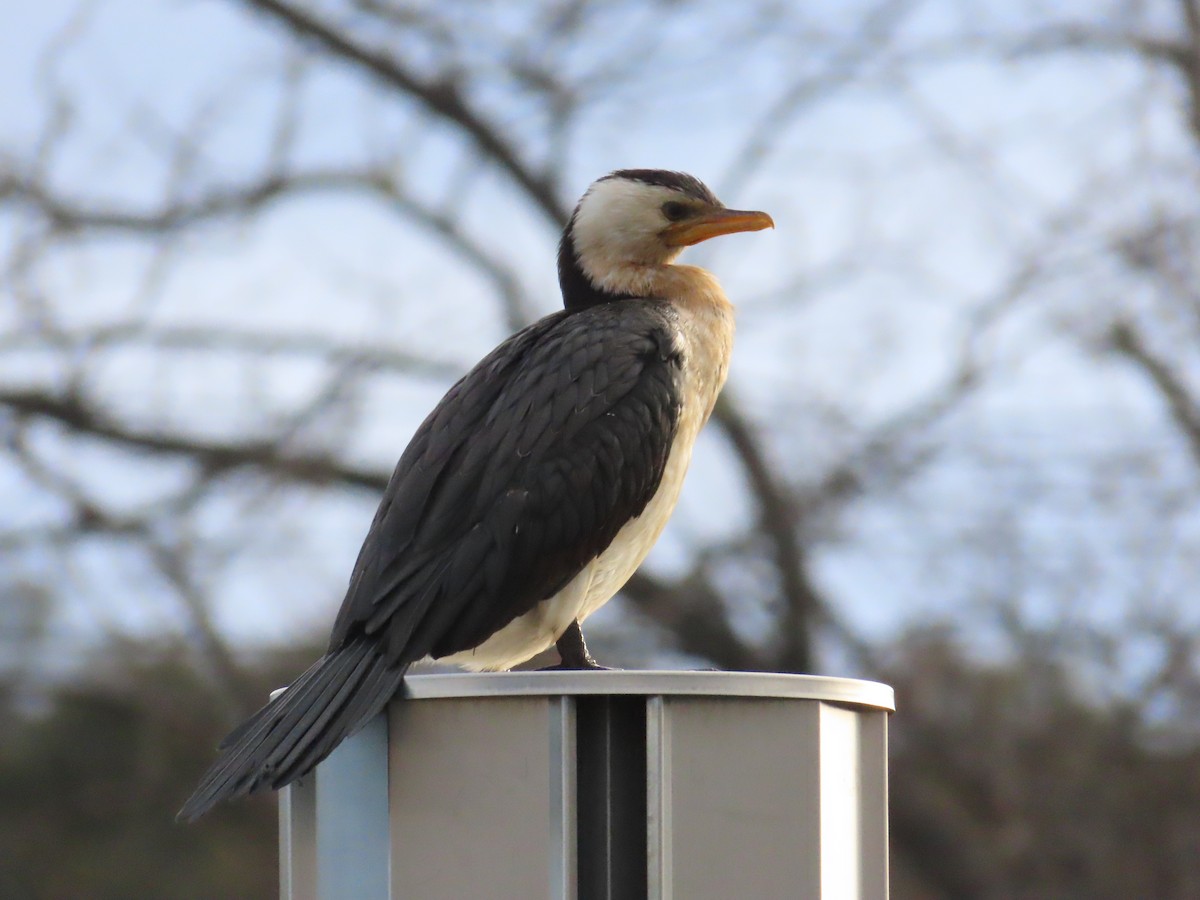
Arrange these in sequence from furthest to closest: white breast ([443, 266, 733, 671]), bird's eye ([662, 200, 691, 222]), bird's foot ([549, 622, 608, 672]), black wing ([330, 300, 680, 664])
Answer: bird's eye ([662, 200, 691, 222]) → bird's foot ([549, 622, 608, 672]) → white breast ([443, 266, 733, 671]) → black wing ([330, 300, 680, 664])

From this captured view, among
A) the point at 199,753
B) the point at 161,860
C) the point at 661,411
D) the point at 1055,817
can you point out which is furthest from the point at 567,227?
A: the point at 161,860

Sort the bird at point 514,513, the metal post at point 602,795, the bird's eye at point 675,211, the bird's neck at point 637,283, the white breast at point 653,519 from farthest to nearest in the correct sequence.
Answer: the bird's eye at point 675,211, the bird's neck at point 637,283, the white breast at point 653,519, the bird at point 514,513, the metal post at point 602,795

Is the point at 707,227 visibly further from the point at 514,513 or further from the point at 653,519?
the point at 514,513

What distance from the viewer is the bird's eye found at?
4334 millimetres

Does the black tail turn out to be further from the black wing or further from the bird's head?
the bird's head

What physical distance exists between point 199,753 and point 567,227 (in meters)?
7.82

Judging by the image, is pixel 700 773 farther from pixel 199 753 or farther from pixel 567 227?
pixel 199 753

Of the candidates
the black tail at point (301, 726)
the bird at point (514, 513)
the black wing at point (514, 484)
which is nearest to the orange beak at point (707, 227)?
the bird at point (514, 513)

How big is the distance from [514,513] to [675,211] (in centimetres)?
126

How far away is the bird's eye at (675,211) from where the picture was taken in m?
4.33

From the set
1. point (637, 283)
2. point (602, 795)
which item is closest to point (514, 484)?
point (602, 795)

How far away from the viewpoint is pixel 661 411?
12.1 ft

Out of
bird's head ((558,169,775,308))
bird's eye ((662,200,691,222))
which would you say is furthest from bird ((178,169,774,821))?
bird's eye ((662,200,691,222))

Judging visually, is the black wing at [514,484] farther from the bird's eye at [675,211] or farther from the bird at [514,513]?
the bird's eye at [675,211]
